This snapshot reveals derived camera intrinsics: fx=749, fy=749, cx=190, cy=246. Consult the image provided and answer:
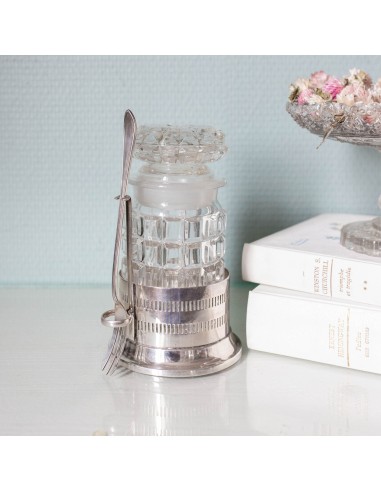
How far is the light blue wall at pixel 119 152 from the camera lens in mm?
1024

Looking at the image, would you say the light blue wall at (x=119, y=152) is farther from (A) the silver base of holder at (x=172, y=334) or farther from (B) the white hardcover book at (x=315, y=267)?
(A) the silver base of holder at (x=172, y=334)

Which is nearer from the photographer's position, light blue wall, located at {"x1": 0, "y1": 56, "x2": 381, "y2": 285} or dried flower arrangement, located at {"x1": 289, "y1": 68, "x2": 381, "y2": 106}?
dried flower arrangement, located at {"x1": 289, "y1": 68, "x2": 381, "y2": 106}

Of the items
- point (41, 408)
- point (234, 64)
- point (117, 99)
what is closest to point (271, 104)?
point (234, 64)

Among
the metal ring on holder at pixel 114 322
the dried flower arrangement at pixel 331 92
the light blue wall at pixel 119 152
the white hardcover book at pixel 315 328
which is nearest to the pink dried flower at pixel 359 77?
the dried flower arrangement at pixel 331 92

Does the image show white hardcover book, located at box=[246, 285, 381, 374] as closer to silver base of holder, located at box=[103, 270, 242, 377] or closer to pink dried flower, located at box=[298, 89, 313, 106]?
silver base of holder, located at box=[103, 270, 242, 377]

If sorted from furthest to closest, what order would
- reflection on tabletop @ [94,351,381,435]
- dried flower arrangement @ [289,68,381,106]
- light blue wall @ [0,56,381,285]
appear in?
light blue wall @ [0,56,381,285], dried flower arrangement @ [289,68,381,106], reflection on tabletop @ [94,351,381,435]

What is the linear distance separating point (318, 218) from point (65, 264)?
1.21 feet

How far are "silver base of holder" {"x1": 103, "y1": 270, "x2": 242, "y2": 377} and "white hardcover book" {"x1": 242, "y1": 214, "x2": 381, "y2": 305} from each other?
0.07 meters

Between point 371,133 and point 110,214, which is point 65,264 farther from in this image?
point 371,133

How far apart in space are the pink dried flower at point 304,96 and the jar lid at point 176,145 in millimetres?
100

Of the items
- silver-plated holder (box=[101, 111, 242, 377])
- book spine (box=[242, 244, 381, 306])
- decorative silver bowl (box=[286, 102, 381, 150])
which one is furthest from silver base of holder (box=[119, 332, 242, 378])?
decorative silver bowl (box=[286, 102, 381, 150])

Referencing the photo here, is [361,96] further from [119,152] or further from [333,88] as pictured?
[119,152]

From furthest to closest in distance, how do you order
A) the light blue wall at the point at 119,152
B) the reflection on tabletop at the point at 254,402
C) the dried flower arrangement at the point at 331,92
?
the light blue wall at the point at 119,152
the dried flower arrangement at the point at 331,92
the reflection on tabletop at the point at 254,402

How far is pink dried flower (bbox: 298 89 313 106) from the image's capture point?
0.79 metres
